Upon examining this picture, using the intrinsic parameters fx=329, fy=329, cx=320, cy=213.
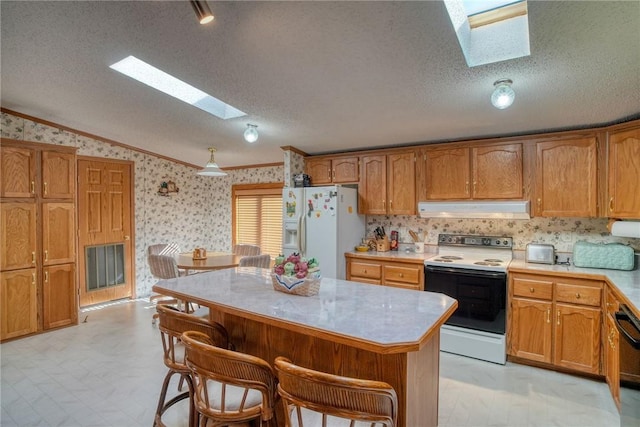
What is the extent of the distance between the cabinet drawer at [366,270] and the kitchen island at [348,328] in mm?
1640

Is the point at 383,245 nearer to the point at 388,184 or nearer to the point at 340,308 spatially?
the point at 388,184

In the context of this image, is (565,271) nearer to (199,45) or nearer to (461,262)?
(461,262)

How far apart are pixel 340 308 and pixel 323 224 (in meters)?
2.27

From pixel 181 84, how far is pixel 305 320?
9.15ft

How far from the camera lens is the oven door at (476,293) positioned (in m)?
3.05

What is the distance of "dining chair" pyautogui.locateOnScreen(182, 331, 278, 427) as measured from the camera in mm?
1353

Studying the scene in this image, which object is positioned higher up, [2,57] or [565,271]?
[2,57]

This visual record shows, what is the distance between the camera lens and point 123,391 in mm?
2633

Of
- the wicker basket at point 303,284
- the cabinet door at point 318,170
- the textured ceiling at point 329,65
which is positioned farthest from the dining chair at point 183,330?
the cabinet door at point 318,170

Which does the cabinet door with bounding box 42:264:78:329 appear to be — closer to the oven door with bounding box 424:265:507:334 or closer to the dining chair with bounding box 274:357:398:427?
the dining chair with bounding box 274:357:398:427

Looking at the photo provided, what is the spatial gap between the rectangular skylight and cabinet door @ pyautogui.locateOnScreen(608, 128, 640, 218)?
3365 millimetres

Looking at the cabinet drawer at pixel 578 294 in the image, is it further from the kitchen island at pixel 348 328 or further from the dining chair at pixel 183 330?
the dining chair at pixel 183 330

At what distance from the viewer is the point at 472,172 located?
3500 millimetres

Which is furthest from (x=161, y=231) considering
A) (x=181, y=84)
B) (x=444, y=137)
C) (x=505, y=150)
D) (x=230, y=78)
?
(x=505, y=150)
